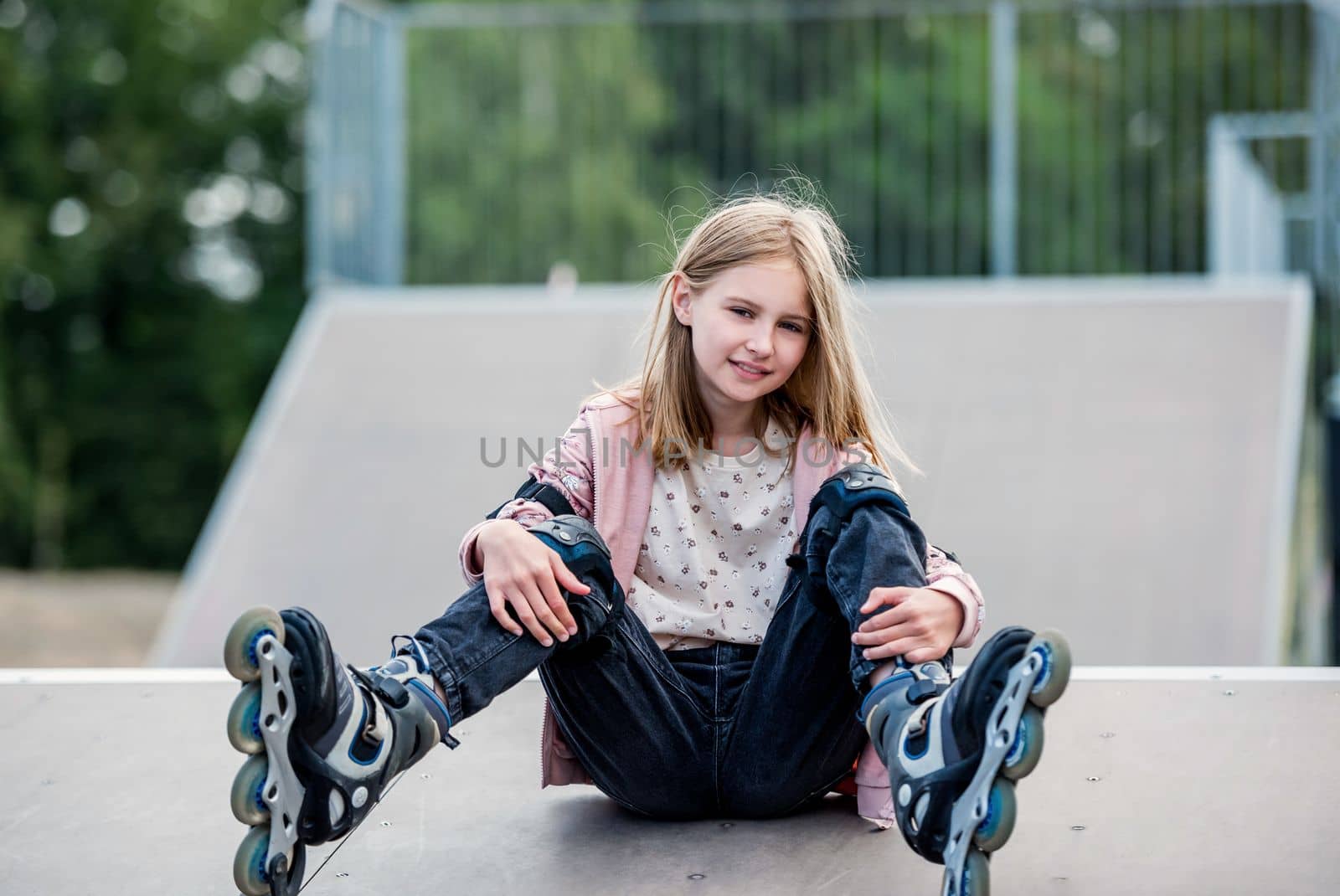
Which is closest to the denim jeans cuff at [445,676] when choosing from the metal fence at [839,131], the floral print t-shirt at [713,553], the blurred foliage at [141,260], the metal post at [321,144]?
the floral print t-shirt at [713,553]

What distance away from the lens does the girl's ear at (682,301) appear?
195 cm

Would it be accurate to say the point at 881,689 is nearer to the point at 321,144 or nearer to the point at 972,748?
the point at 972,748

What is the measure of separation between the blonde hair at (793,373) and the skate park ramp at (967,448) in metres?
2.00

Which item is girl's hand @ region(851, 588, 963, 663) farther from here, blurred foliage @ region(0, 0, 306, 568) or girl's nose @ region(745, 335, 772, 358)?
blurred foliage @ region(0, 0, 306, 568)

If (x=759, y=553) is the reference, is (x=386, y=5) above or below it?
above

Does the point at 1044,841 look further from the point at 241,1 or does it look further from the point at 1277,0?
the point at 241,1

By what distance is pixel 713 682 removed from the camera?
1769mm

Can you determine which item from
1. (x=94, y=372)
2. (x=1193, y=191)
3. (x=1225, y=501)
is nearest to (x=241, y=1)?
(x=94, y=372)

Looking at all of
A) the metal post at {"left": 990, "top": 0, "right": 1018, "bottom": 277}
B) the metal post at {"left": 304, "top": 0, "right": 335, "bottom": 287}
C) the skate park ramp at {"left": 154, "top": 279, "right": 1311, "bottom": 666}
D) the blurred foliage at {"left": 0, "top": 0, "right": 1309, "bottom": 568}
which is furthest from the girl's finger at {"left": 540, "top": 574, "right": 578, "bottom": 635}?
the blurred foliage at {"left": 0, "top": 0, "right": 1309, "bottom": 568}

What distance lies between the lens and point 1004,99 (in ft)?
18.5

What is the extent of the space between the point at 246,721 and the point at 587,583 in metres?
0.44

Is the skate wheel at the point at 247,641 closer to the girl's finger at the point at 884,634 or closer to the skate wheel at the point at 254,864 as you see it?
the skate wheel at the point at 254,864

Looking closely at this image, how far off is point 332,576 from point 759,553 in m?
2.60

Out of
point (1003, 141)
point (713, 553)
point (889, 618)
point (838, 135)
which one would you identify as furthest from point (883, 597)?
point (838, 135)
